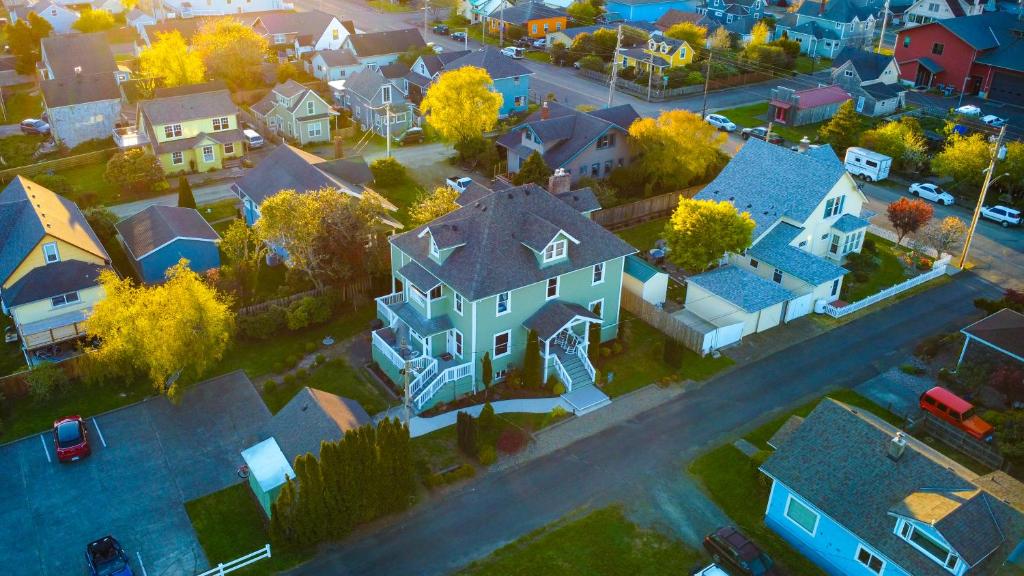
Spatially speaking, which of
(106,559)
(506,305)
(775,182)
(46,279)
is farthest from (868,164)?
(106,559)

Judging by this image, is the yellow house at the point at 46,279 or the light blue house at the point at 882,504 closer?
the light blue house at the point at 882,504

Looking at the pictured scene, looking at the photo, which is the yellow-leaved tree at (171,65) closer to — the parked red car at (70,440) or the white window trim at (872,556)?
the parked red car at (70,440)

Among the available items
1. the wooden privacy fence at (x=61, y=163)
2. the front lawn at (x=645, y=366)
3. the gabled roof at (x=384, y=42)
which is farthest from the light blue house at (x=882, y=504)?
the gabled roof at (x=384, y=42)

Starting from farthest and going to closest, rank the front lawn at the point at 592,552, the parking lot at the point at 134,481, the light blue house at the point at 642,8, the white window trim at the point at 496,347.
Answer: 1. the light blue house at the point at 642,8
2. the white window trim at the point at 496,347
3. the parking lot at the point at 134,481
4. the front lawn at the point at 592,552

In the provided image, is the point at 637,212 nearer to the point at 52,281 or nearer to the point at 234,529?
the point at 234,529

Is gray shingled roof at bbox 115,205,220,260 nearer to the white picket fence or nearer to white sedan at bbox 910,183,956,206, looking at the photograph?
the white picket fence

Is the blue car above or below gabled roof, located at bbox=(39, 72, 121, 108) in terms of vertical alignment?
below

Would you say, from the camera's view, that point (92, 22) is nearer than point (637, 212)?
No

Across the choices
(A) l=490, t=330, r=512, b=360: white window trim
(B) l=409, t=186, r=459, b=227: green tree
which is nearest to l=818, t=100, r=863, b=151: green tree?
(B) l=409, t=186, r=459, b=227: green tree
